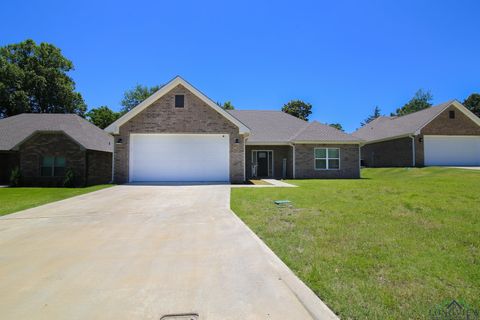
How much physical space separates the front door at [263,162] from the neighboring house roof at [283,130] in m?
1.28

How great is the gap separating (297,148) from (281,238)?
16.4 meters

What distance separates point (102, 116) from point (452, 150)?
42.7 meters

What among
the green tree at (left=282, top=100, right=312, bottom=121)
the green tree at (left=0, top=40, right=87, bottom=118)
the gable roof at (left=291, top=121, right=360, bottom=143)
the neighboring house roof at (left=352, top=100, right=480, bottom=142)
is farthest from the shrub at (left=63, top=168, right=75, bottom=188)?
the green tree at (left=282, top=100, right=312, bottom=121)

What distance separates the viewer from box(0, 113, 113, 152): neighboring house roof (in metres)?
18.8

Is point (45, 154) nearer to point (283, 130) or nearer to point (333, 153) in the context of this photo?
point (283, 130)

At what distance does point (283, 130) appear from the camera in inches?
926

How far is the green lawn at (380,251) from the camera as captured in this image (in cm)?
306

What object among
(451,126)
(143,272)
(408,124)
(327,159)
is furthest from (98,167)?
(451,126)


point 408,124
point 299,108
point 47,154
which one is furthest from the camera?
point 299,108

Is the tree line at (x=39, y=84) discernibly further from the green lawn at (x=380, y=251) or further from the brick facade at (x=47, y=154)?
the green lawn at (x=380, y=251)

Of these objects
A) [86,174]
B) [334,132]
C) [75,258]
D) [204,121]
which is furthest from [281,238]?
[334,132]

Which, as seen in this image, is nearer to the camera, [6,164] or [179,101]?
[179,101]

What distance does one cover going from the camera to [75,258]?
4562 mm

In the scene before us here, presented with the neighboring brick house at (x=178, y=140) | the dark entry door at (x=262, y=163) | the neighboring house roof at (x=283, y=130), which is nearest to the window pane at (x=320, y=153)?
the neighboring house roof at (x=283, y=130)
